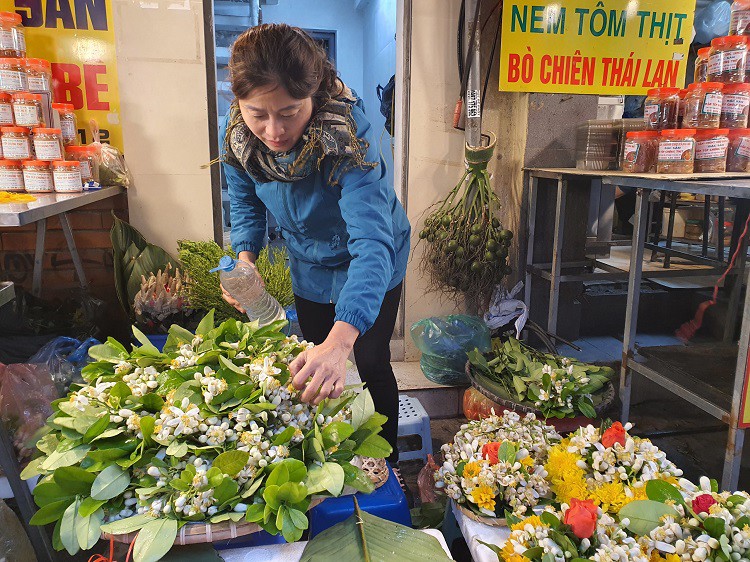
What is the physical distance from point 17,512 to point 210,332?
2.71ft

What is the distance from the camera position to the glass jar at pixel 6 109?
2.24 m

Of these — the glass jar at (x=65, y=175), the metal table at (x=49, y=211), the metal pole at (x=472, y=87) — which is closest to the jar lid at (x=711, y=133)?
the metal pole at (x=472, y=87)

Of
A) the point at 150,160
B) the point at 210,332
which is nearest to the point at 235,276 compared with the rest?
the point at 210,332

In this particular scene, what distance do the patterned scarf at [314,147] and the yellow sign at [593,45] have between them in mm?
1768

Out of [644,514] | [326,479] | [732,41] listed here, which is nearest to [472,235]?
[732,41]

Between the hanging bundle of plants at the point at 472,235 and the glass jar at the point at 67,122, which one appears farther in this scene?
the hanging bundle of plants at the point at 472,235

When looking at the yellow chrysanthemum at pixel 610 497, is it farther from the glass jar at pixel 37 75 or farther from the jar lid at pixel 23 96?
the glass jar at pixel 37 75

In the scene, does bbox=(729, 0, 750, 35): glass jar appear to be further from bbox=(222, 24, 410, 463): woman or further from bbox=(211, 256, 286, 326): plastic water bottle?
bbox=(211, 256, 286, 326): plastic water bottle

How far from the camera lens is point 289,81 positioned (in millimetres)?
1383

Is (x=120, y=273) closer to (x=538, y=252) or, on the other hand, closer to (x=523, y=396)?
(x=523, y=396)

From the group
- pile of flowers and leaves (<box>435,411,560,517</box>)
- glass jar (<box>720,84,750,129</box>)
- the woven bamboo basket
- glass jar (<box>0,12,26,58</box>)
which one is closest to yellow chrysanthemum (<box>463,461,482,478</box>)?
pile of flowers and leaves (<box>435,411,560,517</box>)

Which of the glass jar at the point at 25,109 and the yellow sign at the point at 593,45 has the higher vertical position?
the yellow sign at the point at 593,45

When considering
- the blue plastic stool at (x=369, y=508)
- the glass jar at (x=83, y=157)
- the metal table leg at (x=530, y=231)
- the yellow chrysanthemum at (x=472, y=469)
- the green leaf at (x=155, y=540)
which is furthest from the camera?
the metal table leg at (x=530, y=231)

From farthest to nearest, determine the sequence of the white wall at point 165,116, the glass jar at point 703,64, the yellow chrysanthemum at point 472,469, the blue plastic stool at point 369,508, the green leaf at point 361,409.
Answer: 1. the white wall at point 165,116
2. the glass jar at point 703,64
3. the blue plastic stool at point 369,508
4. the yellow chrysanthemum at point 472,469
5. the green leaf at point 361,409
